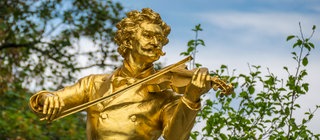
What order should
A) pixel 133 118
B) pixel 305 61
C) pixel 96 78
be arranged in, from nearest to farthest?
1. pixel 133 118
2. pixel 96 78
3. pixel 305 61

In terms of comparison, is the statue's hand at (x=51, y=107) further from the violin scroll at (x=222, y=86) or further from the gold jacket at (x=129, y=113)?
the violin scroll at (x=222, y=86)

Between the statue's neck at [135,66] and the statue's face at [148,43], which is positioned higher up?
the statue's face at [148,43]

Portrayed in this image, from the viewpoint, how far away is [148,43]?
4.93 m

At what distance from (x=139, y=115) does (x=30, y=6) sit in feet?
21.6

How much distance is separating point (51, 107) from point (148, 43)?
0.64m

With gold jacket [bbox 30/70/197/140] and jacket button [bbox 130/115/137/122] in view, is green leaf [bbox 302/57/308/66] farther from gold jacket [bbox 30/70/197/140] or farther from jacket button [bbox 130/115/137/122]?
jacket button [bbox 130/115/137/122]

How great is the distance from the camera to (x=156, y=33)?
16.2ft

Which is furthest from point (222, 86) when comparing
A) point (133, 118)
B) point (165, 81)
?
point (133, 118)

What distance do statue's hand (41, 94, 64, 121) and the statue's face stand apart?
0.52 m

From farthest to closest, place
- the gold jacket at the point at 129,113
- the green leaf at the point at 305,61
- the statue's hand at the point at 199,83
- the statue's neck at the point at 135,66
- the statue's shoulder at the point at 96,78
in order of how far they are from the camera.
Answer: the green leaf at the point at 305,61 < the statue's shoulder at the point at 96,78 < the statue's neck at the point at 135,66 < the gold jacket at the point at 129,113 < the statue's hand at the point at 199,83

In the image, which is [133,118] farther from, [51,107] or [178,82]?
[51,107]

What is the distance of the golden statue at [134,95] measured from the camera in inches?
188

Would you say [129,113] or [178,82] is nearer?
[178,82]

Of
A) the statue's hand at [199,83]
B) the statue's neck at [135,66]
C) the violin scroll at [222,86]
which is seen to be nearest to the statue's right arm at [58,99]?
the statue's neck at [135,66]
